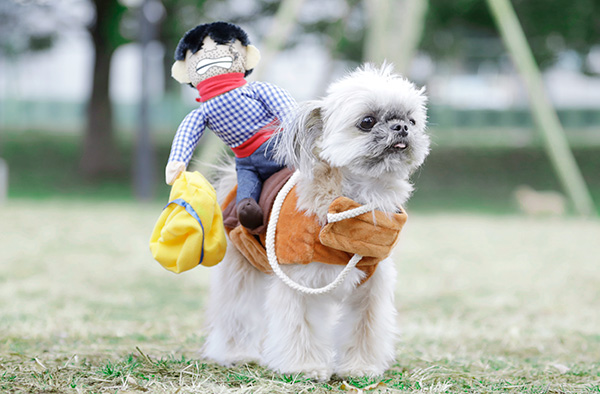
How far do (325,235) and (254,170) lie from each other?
60cm

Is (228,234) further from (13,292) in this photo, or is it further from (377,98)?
(13,292)

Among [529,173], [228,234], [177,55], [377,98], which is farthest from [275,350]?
[529,173]

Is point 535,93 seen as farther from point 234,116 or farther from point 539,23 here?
point 234,116

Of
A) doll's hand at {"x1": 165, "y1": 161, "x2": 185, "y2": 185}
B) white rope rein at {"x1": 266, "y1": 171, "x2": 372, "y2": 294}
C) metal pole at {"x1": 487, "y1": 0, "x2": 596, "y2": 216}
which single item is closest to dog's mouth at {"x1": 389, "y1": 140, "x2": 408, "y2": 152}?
white rope rein at {"x1": 266, "y1": 171, "x2": 372, "y2": 294}

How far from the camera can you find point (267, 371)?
3.47 metres

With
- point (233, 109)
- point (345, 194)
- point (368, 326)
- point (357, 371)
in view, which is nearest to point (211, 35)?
point (233, 109)

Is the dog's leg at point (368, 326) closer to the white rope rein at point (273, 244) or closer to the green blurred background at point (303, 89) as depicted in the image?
the white rope rein at point (273, 244)

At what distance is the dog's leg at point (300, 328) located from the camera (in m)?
3.27

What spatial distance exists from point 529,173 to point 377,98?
1826 centimetres

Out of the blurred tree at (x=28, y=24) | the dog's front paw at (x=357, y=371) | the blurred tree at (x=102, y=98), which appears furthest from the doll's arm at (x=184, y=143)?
the blurred tree at (x=28, y=24)

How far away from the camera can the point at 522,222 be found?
492 inches

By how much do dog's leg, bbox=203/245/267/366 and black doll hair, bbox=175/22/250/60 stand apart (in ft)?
3.55

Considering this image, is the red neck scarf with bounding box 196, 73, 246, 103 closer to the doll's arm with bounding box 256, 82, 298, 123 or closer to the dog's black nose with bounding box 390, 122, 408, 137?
the doll's arm with bounding box 256, 82, 298, 123

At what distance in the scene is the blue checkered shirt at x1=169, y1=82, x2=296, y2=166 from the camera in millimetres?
3377
